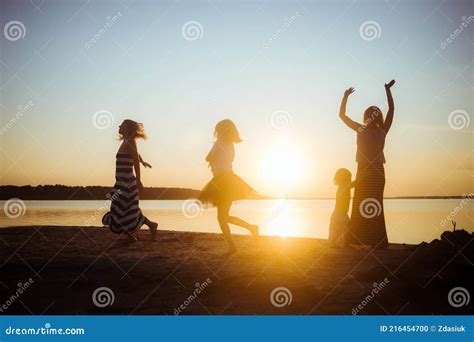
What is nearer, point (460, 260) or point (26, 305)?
point (26, 305)

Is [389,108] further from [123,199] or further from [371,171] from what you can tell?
[123,199]

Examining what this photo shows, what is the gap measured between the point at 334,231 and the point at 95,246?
4763 millimetres

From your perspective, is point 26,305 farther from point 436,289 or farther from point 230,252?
point 436,289

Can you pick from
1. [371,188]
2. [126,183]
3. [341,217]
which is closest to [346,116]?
[371,188]

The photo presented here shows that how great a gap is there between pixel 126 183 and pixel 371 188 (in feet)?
15.6

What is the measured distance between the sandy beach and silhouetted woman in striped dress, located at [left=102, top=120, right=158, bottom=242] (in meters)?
0.68

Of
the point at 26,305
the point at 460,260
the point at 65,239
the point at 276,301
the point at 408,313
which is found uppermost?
the point at 460,260

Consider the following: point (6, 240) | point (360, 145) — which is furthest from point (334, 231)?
point (6, 240)

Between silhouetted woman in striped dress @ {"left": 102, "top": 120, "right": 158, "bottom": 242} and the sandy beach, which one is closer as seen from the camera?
the sandy beach

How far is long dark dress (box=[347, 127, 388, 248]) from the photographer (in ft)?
28.8

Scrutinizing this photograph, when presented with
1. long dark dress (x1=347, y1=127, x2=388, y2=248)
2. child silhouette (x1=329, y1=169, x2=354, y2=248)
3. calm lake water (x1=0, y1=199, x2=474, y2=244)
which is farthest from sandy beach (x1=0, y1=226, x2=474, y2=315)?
calm lake water (x1=0, y1=199, x2=474, y2=244)

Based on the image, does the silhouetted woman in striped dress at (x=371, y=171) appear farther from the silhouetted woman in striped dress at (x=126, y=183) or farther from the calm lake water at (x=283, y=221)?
the silhouetted woman in striped dress at (x=126, y=183)

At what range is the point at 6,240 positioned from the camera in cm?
977

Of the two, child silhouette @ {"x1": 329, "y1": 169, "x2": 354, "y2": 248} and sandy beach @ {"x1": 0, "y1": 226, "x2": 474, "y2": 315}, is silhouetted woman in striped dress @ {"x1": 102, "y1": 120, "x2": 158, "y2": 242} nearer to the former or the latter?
sandy beach @ {"x1": 0, "y1": 226, "x2": 474, "y2": 315}
